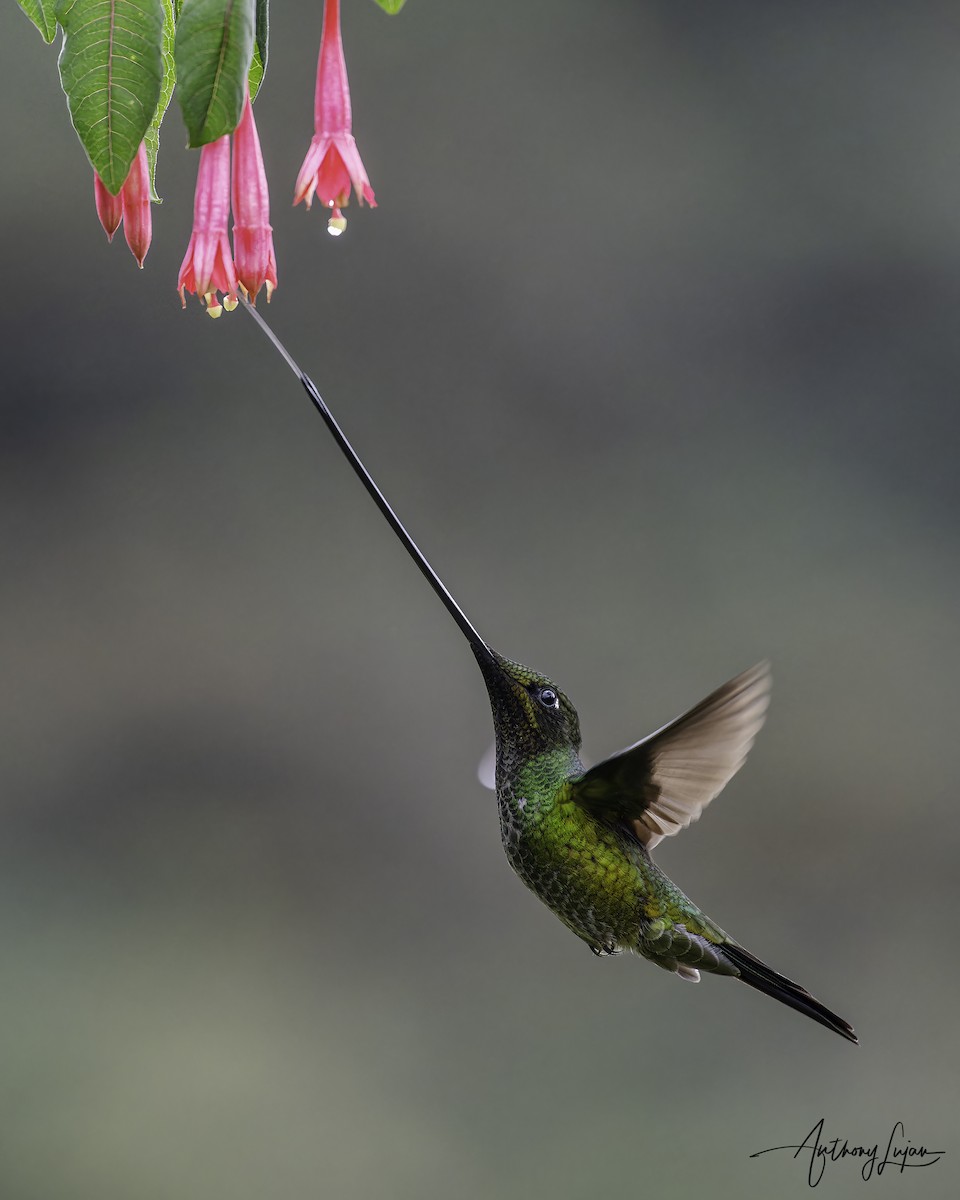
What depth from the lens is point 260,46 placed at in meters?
0.38

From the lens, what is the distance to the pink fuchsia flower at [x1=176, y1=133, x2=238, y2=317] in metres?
0.43

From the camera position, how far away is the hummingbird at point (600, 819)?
569 millimetres

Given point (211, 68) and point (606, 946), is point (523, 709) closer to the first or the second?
point (606, 946)

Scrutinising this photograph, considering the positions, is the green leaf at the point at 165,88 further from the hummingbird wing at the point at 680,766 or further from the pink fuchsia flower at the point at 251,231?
the hummingbird wing at the point at 680,766

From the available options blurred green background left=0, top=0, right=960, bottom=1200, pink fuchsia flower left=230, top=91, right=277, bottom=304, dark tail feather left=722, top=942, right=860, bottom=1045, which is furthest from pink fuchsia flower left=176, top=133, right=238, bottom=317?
blurred green background left=0, top=0, right=960, bottom=1200

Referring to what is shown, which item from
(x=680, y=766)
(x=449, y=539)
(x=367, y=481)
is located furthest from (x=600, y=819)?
(x=449, y=539)

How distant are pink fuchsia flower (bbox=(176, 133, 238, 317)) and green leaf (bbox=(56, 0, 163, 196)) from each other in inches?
3.2

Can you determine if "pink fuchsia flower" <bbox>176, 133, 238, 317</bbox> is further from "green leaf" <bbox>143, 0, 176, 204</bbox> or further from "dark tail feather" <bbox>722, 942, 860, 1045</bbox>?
"dark tail feather" <bbox>722, 942, 860, 1045</bbox>

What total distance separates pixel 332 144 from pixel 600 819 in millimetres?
337

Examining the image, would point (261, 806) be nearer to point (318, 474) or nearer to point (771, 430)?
point (318, 474)

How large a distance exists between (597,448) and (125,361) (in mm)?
819

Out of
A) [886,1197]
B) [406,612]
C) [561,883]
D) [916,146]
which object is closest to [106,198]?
[561,883]

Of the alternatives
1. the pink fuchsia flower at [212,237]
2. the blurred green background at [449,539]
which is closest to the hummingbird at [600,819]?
the pink fuchsia flower at [212,237]

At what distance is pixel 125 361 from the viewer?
2.16 meters
